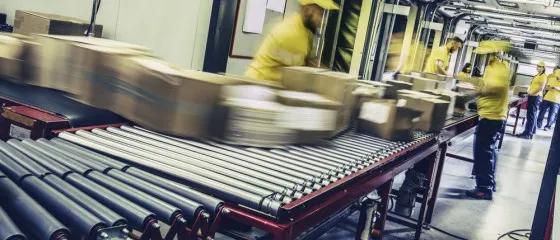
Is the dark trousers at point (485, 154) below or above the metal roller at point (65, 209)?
below

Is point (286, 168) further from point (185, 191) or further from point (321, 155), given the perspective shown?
point (185, 191)

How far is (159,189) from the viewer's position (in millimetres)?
1314

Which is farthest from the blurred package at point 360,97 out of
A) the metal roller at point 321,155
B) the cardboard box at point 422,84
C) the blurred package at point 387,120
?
the cardboard box at point 422,84

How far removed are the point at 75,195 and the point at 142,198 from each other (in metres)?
0.16

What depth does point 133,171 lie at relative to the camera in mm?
1442

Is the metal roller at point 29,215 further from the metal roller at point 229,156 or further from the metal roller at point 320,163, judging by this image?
the metal roller at point 320,163

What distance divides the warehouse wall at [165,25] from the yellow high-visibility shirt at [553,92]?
366 inches

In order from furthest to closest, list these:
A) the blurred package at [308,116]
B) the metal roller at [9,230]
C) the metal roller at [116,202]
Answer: the blurred package at [308,116] → the metal roller at [116,202] → the metal roller at [9,230]

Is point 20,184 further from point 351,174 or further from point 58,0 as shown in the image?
point 58,0

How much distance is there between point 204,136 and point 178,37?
9.05 feet

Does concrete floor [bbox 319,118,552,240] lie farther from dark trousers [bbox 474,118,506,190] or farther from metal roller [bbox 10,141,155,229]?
metal roller [bbox 10,141,155,229]

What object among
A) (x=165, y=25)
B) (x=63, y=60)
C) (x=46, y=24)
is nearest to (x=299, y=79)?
(x=63, y=60)

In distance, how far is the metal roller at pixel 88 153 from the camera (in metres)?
1.47

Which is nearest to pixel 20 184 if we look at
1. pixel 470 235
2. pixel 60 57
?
pixel 60 57
